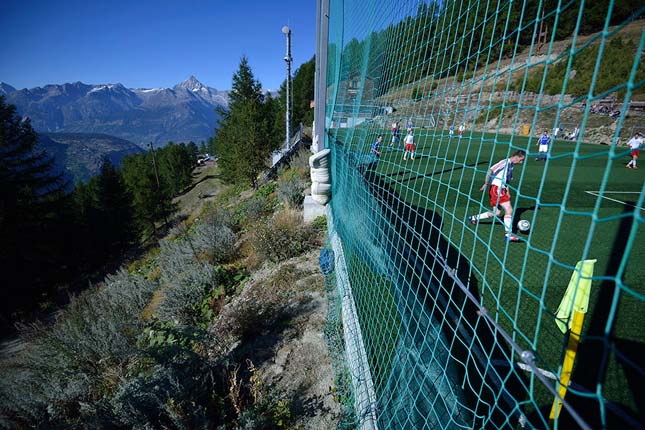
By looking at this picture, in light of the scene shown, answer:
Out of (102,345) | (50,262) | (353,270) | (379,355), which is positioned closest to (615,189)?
(353,270)

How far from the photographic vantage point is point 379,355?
2.45 metres

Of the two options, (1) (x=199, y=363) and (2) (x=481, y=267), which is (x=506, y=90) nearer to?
(1) (x=199, y=363)

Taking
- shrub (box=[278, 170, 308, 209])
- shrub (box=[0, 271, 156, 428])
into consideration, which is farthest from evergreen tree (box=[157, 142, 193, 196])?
shrub (box=[0, 271, 156, 428])

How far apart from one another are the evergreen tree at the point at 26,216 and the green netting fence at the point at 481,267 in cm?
2245

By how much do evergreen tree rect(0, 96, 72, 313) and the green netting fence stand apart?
73.6ft

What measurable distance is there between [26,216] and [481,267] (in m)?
26.1

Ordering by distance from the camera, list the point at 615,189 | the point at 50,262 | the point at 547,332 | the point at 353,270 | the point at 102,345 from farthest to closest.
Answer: the point at 50,262
the point at 615,189
the point at 353,270
the point at 102,345
the point at 547,332

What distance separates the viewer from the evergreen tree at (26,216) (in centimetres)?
1734

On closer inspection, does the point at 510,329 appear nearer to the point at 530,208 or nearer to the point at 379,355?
the point at 379,355

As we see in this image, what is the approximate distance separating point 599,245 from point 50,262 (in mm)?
27605

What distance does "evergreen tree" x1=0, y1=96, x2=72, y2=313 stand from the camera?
17344 millimetres

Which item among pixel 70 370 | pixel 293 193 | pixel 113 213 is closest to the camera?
pixel 70 370

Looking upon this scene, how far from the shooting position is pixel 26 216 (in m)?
18.9

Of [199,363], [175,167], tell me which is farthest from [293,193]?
[175,167]
